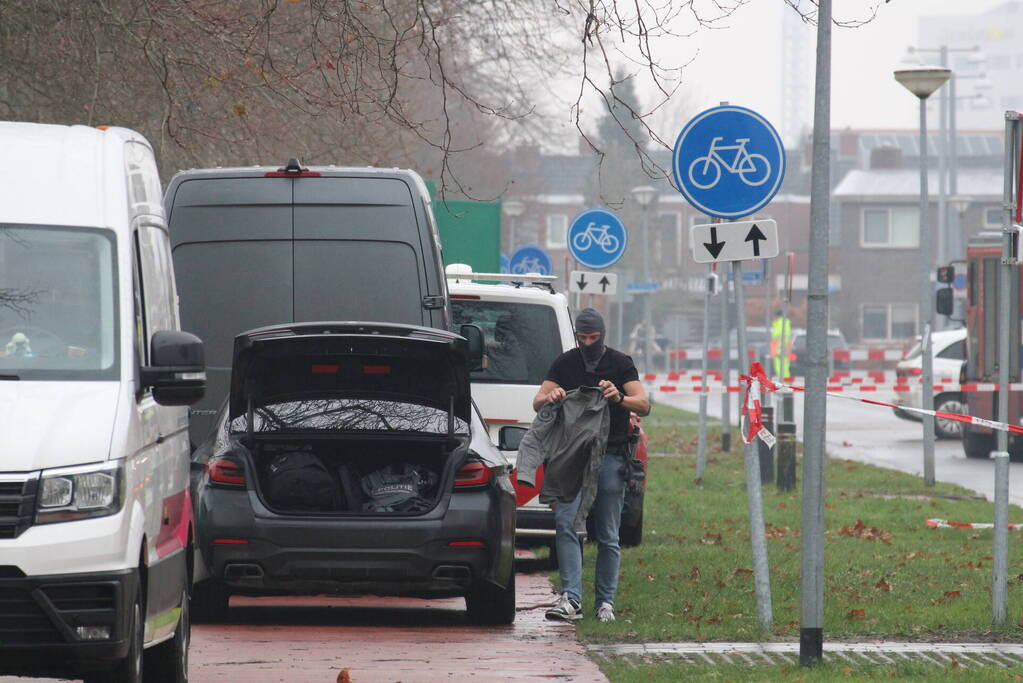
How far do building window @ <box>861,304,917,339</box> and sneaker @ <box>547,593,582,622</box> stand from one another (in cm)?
7690

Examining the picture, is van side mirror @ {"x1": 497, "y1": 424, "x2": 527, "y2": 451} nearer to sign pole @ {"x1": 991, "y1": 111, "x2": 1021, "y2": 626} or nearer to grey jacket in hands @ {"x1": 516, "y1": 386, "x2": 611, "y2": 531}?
grey jacket in hands @ {"x1": 516, "y1": 386, "x2": 611, "y2": 531}

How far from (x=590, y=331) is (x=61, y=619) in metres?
5.08

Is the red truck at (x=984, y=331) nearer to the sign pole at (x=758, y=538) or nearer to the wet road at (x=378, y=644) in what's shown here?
the wet road at (x=378, y=644)

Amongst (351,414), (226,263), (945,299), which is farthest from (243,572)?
(945,299)

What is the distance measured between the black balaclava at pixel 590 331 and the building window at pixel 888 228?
3004 inches

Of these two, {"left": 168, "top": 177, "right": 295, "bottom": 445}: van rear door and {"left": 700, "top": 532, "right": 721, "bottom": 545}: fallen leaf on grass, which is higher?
{"left": 168, "top": 177, "right": 295, "bottom": 445}: van rear door

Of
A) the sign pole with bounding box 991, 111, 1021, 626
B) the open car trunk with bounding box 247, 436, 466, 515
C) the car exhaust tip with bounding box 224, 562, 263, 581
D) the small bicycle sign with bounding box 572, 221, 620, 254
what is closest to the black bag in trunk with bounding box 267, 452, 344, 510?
the open car trunk with bounding box 247, 436, 466, 515

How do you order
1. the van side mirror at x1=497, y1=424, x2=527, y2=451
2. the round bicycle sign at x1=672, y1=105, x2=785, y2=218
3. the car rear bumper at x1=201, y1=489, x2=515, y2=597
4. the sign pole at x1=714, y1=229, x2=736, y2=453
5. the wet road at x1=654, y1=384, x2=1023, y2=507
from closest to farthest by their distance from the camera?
1. the car rear bumper at x1=201, y1=489, x2=515, y2=597
2. the round bicycle sign at x1=672, y1=105, x2=785, y2=218
3. the van side mirror at x1=497, y1=424, x2=527, y2=451
4. the wet road at x1=654, y1=384, x2=1023, y2=507
5. the sign pole at x1=714, y1=229, x2=736, y2=453

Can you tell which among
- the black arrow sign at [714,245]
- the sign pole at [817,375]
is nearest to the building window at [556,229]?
the black arrow sign at [714,245]

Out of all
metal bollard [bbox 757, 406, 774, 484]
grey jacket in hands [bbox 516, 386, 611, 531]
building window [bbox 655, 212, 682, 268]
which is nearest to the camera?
grey jacket in hands [bbox 516, 386, 611, 531]

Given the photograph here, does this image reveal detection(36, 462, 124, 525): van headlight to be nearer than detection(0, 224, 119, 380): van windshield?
Yes

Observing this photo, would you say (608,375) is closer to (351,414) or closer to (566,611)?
(566,611)

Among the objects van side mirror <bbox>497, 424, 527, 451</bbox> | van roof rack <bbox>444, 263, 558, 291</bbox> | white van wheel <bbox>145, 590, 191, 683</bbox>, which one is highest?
van roof rack <bbox>444, 263, 558, 291</bbox>

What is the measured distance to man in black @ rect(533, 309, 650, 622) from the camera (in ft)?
34.5
